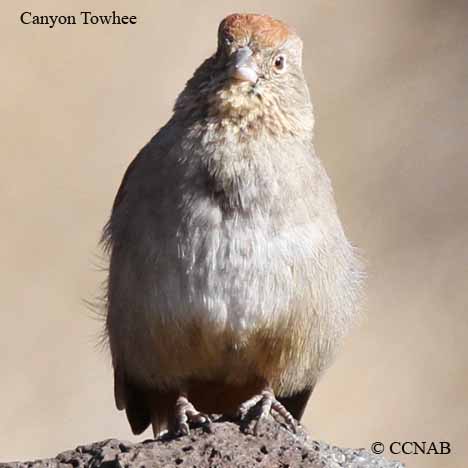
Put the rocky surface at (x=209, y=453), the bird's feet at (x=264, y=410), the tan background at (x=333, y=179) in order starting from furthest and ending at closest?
the tan background at (x=333, y=179)
the bird's feet at (x=264, y=410)
the rocky surface at (x=209, y=453)

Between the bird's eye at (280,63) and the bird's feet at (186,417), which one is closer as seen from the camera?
the bird's feet at (186,417)

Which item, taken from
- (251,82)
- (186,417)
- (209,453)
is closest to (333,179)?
(251,82)

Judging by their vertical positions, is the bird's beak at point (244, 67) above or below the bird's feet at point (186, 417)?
above

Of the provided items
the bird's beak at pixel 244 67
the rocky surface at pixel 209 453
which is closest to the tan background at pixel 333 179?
the bird's beak at pixel 244 67

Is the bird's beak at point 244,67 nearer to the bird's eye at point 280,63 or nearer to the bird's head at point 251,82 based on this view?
the bird's head at point 251,82

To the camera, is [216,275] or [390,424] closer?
[216,275]

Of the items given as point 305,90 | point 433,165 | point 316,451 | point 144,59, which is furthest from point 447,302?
point 316,451

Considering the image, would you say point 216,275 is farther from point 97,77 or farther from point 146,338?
point 97,77

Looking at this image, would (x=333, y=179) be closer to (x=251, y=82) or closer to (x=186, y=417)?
(x=251, y=82)
